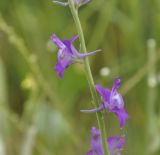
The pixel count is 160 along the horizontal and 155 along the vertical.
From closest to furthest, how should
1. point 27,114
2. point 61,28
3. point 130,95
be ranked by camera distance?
point 27,114
point 130,95
point 61,28

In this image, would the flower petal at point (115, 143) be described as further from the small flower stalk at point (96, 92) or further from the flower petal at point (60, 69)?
the flower petal at point (60, 69)

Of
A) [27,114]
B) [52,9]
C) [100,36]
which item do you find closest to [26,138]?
[27,114]

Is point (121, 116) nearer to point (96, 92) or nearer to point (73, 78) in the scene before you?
point (96, 92)

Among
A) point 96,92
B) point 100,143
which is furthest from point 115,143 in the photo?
point 96,92

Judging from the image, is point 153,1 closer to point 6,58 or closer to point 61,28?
point 61,28

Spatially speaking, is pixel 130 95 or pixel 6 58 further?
pixel 6 58

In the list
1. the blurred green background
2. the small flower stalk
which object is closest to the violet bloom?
the small flower stalk
